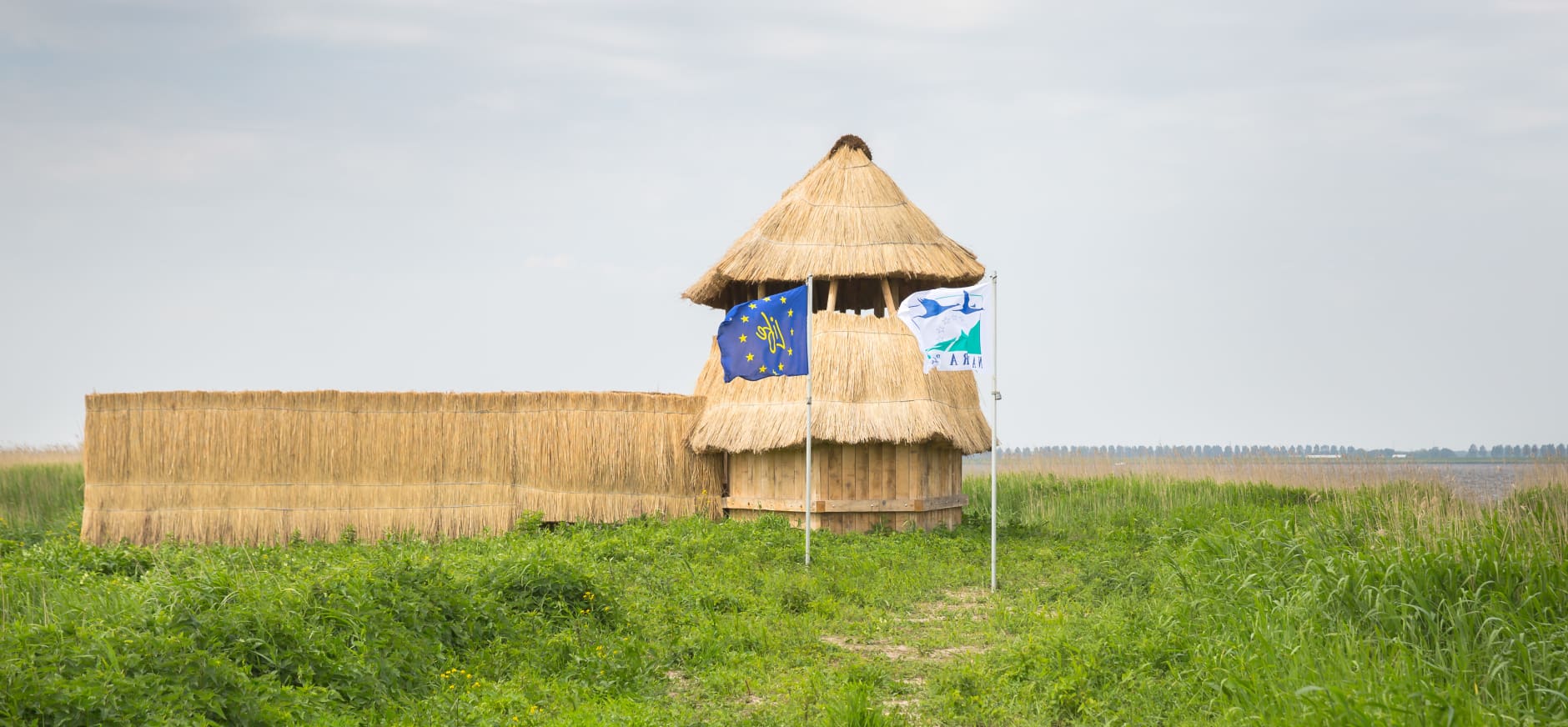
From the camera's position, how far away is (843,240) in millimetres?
16609

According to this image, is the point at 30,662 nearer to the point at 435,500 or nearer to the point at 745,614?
the point at 745,614

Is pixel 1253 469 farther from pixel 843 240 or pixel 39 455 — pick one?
pixel 39 455

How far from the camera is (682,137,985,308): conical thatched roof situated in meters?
16.4

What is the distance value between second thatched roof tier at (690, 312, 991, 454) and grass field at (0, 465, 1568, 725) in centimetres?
377

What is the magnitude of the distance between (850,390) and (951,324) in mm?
3664

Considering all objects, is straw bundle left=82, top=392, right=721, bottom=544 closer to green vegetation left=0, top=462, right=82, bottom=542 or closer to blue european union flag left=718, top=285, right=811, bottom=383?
blue european union flag left=718, top=285, right=811, bottom=383

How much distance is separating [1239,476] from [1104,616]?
48.1 feet

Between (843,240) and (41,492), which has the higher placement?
(843,240)

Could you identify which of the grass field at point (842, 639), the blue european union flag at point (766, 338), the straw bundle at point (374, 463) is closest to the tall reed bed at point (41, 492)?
the straw bundle at point (374, 463)

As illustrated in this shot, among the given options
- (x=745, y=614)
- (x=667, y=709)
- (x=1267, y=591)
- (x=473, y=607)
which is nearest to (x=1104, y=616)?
(x=1267, y=591)

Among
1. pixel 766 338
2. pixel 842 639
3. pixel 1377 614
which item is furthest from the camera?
pixel 766 338

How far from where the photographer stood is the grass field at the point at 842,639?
6.51m

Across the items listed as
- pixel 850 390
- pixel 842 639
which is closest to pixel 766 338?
pixel 850 390

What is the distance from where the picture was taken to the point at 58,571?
11.6 meters
